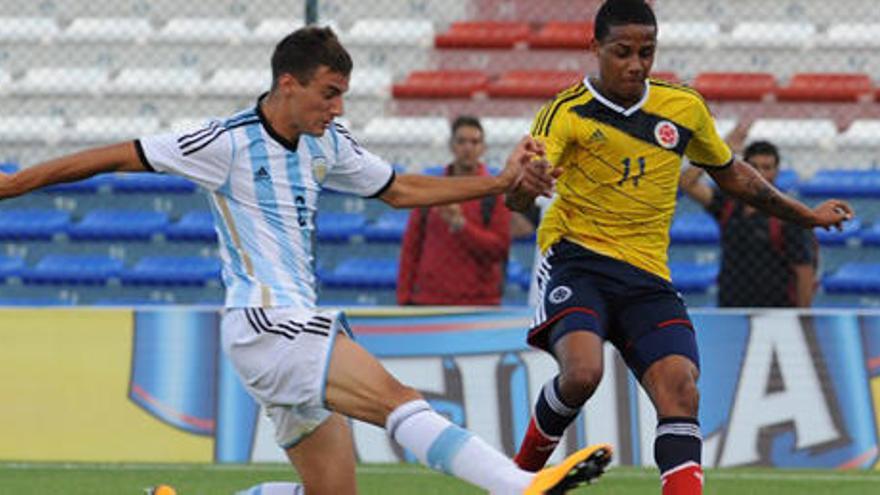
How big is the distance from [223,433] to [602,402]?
6.77 ft

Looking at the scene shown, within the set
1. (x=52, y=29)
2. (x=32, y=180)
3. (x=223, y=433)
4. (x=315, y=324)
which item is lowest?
(x=223, y=433)

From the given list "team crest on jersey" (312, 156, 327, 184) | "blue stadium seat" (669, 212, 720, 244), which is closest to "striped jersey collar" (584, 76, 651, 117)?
"team crest on jersey" (312, 156, 327, 184)

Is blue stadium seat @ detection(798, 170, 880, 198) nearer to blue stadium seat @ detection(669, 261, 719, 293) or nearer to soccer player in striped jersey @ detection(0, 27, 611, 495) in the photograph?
blue stadium seat @ detection(669, 261, 719, 293)

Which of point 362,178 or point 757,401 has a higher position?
point 362,178

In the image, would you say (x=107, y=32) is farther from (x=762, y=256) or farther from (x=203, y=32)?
(x=762, y=256)

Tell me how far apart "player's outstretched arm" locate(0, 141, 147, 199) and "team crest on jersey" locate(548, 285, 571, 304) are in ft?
6.01

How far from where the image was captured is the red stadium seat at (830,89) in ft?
49.1

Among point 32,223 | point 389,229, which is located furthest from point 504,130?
point 32,223

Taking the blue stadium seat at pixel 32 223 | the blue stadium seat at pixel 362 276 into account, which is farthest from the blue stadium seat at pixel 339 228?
the blue stadium seat at pixel 32 223

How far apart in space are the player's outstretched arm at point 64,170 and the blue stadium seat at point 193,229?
26.7 ft

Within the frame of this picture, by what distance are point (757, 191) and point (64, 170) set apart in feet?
9.35

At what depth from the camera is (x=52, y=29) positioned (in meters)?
16.1

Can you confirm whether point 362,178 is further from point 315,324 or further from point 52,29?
point 52,29

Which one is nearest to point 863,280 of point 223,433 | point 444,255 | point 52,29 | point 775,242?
point 775,242
